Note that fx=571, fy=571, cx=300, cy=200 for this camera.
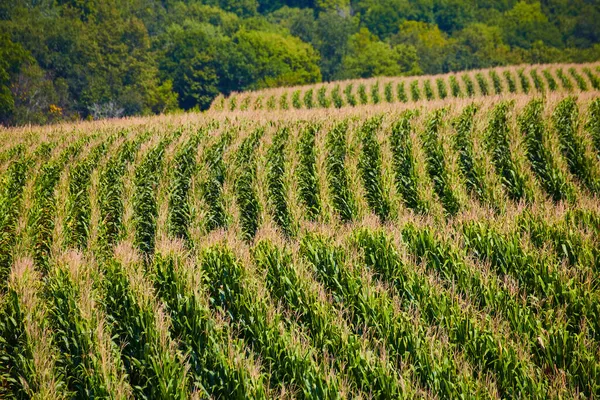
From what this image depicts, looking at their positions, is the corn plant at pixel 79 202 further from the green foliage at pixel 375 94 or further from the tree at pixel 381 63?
the tree at pixel 381 63

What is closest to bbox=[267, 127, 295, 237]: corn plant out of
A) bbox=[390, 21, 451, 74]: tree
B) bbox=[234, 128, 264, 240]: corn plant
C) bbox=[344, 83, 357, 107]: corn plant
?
bbox=[234, 128, 264, 240]: corn plant

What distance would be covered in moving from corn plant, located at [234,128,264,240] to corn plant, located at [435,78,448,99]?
85.8ft

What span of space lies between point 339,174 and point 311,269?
677 centimetres

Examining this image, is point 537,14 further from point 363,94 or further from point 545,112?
point 545,112

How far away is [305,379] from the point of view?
6227 millimetres

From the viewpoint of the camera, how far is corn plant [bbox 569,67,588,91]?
38.7 metres

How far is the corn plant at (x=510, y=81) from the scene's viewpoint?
133 ft

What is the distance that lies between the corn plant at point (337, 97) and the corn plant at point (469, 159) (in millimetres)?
21508

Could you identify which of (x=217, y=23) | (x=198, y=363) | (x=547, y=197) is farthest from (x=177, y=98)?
(x=198, y=363)

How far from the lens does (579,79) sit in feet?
132

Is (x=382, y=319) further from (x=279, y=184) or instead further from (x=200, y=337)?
(x=279, y=184)

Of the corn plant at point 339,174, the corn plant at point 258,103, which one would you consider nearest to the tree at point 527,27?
the corn plant at point 258,103

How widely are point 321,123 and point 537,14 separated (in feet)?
417

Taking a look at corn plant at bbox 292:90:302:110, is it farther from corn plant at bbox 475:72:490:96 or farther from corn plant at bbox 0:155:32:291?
corn plant at bbox 0:155:32:291
